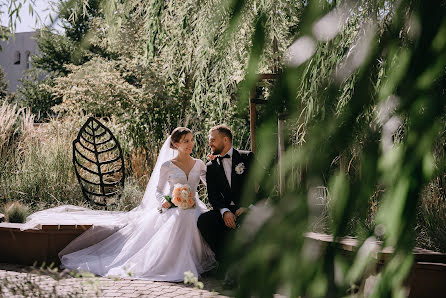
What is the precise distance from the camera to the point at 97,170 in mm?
7723

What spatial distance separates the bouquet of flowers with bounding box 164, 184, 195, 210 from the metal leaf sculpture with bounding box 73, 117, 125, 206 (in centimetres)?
191

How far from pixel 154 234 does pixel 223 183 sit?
34.8 inches

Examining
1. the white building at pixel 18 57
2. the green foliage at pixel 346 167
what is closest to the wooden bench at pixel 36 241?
the green foliage at pixel 346 167

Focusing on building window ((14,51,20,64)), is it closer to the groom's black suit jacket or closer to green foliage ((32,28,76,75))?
green foliage ((32,28,76,75))

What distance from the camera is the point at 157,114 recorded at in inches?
374

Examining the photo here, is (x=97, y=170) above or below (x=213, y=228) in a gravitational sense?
above

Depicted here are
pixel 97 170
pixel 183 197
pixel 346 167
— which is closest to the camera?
pixel 346 167

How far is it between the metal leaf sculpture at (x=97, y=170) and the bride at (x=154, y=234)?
1.09 m

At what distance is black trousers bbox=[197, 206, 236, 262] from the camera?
4762 mm

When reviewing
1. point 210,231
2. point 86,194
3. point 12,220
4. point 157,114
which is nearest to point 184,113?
point 157,114

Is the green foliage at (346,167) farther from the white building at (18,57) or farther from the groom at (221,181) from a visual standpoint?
the white building at (18,57)

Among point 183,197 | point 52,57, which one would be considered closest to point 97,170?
point 183,197

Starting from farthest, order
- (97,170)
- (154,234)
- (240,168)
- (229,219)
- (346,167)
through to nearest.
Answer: (97,170) < (154,234) < (240,168) < (229,219) < (346,167)

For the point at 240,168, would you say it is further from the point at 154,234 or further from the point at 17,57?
the point at 17,57
